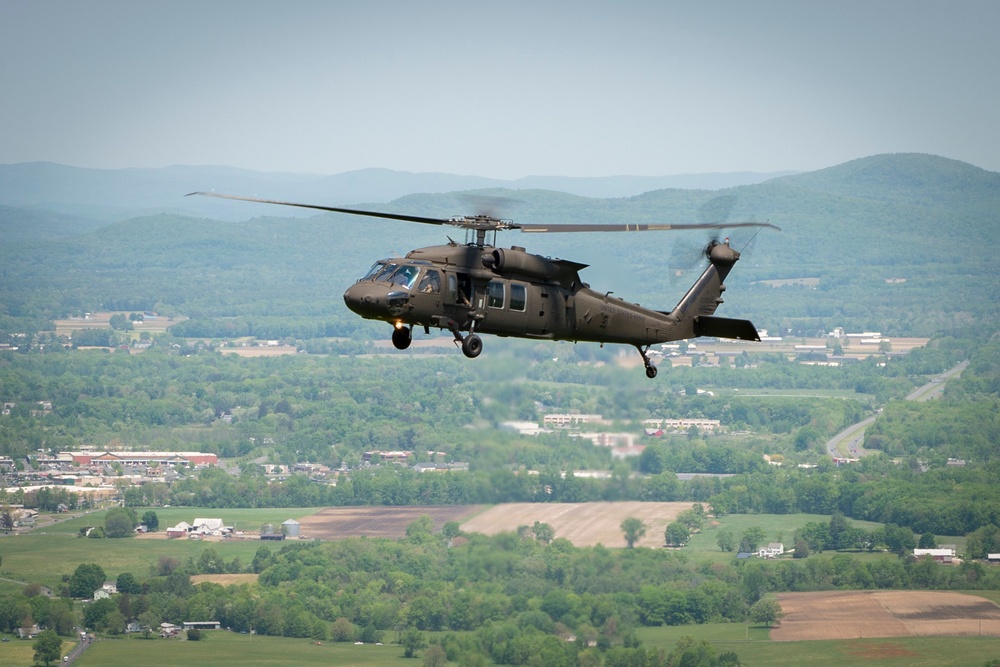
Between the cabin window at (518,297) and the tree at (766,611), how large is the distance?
5640 centimetres

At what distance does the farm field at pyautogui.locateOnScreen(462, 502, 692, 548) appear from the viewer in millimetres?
57625

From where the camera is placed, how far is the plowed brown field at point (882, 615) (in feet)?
291

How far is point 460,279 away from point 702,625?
55531 millimetres

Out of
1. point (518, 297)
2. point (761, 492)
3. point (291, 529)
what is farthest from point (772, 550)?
point (518, 297)

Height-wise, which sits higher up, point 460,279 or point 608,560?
point 460,279

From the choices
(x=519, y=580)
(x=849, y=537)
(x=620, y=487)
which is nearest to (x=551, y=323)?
(x=620, y=487)

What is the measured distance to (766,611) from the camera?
90.1 metres

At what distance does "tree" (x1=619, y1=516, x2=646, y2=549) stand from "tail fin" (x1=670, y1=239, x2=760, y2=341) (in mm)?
25940

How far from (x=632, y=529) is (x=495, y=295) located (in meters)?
36.7

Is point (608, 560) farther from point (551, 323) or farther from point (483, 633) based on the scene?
point (551, 323)

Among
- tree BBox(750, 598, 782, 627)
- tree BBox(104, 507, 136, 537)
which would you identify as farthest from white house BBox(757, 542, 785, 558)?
tree BBox(104, 507, 136, 537)

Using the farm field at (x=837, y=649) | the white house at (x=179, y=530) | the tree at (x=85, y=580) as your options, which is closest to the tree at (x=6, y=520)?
the white house at (x=179, y=530)

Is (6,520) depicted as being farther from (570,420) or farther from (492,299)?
(492,299)

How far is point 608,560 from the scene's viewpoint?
2820 inches
